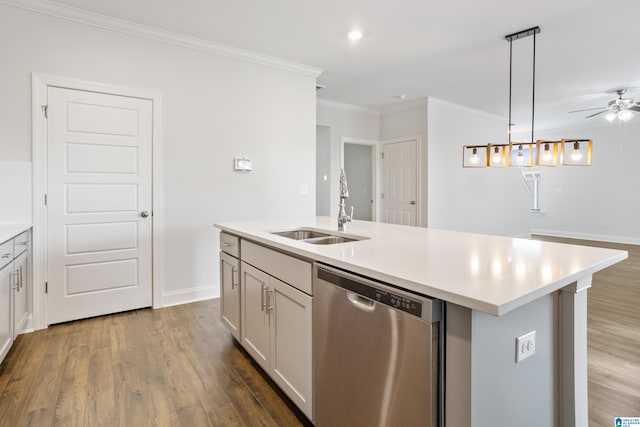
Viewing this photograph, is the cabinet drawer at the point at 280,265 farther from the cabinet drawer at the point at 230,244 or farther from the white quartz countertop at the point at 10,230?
the white quartz countertop at the point at 10,230

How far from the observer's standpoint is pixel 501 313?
868mm

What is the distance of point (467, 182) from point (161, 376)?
5.86 metres

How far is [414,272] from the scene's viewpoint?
1171mm

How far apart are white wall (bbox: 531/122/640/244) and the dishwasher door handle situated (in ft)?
28.7

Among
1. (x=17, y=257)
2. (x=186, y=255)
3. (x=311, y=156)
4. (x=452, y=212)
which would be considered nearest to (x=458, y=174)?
(x=452, y=212)

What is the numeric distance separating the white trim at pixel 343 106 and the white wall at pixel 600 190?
501cm

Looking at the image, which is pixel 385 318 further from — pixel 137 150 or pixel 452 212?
pixel 452 212

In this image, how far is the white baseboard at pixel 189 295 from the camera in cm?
345

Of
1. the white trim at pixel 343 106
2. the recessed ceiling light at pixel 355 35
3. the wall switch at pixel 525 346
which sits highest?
the white trim at pixel 343 106

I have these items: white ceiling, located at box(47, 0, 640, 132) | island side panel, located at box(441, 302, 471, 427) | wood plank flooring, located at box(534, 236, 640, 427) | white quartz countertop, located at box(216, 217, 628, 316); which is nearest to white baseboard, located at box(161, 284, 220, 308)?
white quartz countertop, located at box(216, 217, 628, 316)

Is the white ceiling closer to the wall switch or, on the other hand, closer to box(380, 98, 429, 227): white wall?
box(380, 98, 429, 227): white wall

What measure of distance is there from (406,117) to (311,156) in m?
2.57

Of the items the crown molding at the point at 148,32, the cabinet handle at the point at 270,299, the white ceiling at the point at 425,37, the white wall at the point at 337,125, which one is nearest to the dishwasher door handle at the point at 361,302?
the cabinet handle at the point at 270,299

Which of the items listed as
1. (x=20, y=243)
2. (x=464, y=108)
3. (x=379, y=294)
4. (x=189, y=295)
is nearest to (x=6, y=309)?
(x=20, y=243)
